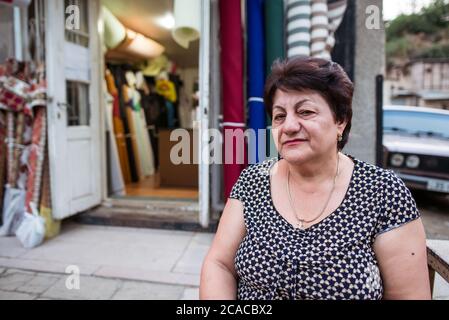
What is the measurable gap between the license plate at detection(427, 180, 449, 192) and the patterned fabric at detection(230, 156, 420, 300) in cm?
344

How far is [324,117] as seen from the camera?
47.5 inches

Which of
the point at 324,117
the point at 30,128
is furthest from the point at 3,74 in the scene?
the point at 324,117

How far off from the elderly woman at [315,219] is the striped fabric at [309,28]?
1714mm

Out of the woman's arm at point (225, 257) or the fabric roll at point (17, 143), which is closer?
the woman's arm at point (225, 257)

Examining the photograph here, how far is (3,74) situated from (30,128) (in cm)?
51

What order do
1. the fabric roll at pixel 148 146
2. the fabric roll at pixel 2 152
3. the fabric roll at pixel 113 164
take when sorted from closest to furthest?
the fabric roll at pixel 2 152, the fabric roll at pixel 113 164, the fabric roll at pixel 148 146

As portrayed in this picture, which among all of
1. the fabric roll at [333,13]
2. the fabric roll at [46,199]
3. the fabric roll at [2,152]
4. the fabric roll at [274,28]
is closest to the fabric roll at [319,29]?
the fabric roll at [333,13]

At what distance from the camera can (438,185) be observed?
4.14 metres

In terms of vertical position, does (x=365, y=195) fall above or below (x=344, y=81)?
below

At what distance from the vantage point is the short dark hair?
3.90 ft

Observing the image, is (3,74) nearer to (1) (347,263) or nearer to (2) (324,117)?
(2) (324,117)

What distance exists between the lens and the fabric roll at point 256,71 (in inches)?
119

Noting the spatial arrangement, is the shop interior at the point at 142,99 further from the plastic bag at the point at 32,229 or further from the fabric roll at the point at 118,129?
the plastic bag at the point at 32,229

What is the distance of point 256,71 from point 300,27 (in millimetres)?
469
